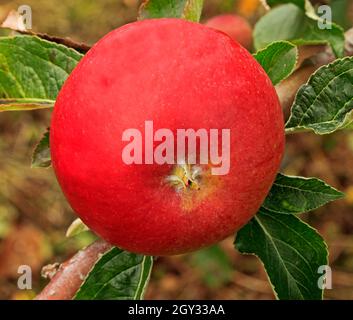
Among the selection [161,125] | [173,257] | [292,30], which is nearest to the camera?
[161,125]

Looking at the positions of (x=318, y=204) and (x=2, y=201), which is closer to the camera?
(x=318, y=204)

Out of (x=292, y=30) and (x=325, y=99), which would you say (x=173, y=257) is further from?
(x=325, y=99)

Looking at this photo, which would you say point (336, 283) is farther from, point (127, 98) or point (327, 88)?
point (127, 98)

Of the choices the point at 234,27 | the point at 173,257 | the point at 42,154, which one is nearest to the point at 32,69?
the point at 42,154

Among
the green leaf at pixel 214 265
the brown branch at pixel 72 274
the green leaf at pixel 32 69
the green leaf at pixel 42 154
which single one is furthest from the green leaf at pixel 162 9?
the green leaf at pixel 214 265

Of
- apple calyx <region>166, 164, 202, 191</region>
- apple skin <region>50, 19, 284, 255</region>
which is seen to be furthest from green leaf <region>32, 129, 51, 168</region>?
apple calyx <region>166, 164, 202, 191</region>

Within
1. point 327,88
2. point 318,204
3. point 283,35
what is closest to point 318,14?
point 283,35
